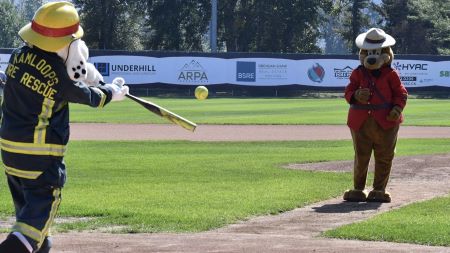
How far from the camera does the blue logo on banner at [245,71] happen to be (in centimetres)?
4656

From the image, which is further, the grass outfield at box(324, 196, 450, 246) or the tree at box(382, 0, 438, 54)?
the tree at box(382, 0, 438, 54)

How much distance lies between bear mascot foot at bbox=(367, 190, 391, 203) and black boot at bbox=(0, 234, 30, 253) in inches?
242

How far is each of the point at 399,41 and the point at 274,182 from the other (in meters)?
56.9

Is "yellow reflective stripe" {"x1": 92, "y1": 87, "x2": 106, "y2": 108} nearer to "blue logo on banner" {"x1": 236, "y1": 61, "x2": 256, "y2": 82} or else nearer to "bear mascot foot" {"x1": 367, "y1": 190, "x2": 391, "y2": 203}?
"bear mascot foot" {"x1": 367, "y1": 190, "x2": 391, "y2": 203}

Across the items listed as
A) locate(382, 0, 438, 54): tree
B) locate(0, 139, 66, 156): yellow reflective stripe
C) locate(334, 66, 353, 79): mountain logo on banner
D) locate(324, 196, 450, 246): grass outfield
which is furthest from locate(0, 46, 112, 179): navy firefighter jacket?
locate(382, 0, 438, 54): tree

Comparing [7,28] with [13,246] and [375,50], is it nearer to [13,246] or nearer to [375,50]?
[375,50]

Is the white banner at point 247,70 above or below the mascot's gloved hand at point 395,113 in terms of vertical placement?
below

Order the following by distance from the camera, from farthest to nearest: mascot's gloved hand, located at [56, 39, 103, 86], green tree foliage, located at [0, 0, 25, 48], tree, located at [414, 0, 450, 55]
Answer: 1. green tree foliage, located at [0, 0, 25, 48]
2. tree, located at [414, 0, 450, 55]
3. mascot's gloved hand, located at [56, 39, 103, 86]

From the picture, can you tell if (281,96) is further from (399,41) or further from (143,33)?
(143,33)

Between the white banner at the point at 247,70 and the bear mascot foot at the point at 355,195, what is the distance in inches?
1369

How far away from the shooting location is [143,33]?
75.5m

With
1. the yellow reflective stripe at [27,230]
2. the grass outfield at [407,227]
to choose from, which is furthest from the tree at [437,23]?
the yellow reflective stripe at [27,230]

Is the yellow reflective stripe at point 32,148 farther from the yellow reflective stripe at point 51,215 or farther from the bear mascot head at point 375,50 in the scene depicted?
the bear mascot head at point 375,50

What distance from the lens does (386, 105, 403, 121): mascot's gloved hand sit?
10781 millimetres
